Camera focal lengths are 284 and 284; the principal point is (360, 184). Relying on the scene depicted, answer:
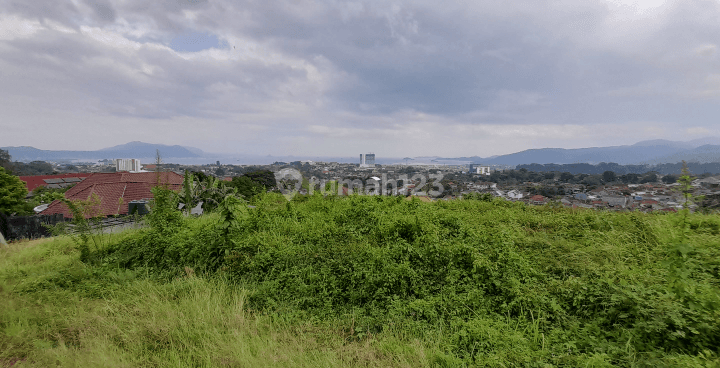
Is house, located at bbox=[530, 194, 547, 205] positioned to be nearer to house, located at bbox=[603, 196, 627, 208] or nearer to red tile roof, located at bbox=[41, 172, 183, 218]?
house, located at bbox=[603, 196, 627, 208]

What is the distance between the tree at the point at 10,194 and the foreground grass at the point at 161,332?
102ft

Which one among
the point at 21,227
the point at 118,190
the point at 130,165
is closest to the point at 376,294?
the point at 21,227

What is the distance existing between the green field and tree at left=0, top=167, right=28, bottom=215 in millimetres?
29105

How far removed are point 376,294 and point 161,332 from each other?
91.8 inches

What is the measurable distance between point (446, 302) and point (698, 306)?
1998 millimetres

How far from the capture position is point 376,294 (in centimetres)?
345

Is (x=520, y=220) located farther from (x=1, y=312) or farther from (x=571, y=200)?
(x=1, y=312)

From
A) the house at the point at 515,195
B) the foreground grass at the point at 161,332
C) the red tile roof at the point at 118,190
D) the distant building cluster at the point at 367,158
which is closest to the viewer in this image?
the foreground grass at the point at 161,332

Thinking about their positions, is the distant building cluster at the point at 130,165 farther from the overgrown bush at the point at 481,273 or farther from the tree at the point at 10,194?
the overgrown bush at the point at 481,273

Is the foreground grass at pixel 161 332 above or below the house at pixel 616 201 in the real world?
below

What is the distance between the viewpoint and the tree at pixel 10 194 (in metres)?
23.7

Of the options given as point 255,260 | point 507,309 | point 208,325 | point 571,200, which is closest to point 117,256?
point 255,260

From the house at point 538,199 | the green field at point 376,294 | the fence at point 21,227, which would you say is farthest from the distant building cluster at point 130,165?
the house at point 538,199

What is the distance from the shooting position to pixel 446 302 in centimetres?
318
